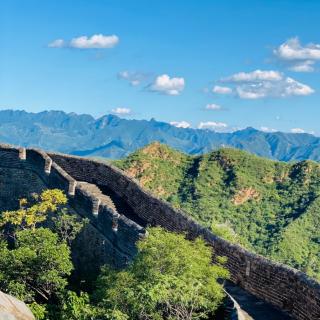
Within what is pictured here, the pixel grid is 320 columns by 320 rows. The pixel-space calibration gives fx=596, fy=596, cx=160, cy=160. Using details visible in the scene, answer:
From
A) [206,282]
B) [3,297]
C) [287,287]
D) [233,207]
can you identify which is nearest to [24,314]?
[3,297]

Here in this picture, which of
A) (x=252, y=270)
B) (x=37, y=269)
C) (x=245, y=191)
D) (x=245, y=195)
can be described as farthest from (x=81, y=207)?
(x=245, y=191)

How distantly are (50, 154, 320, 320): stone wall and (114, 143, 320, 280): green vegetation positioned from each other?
1526 inches

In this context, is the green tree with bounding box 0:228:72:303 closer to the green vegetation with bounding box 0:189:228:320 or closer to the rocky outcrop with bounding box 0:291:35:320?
the green vegetation with bounding box 0:189:228:320

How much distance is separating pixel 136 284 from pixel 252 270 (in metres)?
4.65

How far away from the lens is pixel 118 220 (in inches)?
712

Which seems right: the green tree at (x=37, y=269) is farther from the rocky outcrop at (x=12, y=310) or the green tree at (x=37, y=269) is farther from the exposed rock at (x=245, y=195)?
the exposed rock at (x=245, y=195)

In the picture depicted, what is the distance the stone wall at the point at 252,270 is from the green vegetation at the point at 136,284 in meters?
0.71

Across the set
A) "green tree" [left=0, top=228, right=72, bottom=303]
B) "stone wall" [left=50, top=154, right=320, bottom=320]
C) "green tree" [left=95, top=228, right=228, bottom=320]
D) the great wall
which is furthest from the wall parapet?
"green tree" [left=95, top=228, right=228, bottom=320]

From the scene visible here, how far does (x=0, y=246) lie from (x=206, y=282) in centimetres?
814

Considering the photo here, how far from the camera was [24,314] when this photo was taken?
30.3 ft

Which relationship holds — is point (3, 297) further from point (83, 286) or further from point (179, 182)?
point (179, 182)

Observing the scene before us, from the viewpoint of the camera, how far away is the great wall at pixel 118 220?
1345 centimetres

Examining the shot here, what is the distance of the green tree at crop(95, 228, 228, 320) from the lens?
10.6 metres

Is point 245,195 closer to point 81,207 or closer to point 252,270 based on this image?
point 81,207
